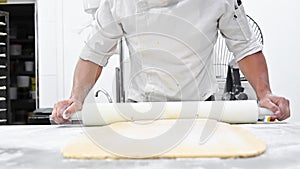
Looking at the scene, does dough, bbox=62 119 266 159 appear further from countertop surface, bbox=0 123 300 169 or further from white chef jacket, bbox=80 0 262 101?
white chef jacket, bbox=80 0 262 101

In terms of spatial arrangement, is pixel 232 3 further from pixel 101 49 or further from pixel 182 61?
pixel 101 49

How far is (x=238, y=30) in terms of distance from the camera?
3.30 feet

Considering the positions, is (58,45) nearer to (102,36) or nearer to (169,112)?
(102,36)

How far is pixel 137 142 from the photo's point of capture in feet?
1.77

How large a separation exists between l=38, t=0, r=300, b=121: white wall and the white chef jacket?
1.10 metres

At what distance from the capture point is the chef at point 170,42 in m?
0.98

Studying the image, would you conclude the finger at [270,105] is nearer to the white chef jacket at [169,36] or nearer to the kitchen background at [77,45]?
the white chef jacket at [169,36]

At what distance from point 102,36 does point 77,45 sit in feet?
3.93

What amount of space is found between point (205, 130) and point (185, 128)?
0.04 m

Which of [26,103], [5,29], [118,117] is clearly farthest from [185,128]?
[26,103]

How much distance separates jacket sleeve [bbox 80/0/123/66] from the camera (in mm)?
1002

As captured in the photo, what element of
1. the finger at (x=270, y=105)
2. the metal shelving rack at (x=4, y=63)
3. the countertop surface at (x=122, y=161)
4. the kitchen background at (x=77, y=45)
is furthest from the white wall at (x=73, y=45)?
the countertop surface at (x=122, y=161)

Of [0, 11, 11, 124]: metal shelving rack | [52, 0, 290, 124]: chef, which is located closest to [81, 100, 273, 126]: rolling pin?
[52, 0, 290, 124]: chef

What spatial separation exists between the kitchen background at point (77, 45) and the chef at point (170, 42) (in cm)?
109
